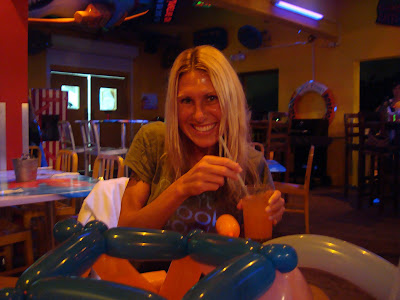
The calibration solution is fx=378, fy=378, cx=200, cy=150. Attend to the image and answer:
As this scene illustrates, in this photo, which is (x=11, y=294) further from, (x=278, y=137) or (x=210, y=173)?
(x=278, y=137)

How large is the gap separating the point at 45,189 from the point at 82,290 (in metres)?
2.07

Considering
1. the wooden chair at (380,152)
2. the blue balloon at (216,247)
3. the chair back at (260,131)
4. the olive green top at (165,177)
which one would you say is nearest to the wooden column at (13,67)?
the olive green top at (165,177)

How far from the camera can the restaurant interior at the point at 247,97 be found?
348 centimetres

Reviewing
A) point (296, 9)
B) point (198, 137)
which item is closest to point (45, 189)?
point (198, 137)

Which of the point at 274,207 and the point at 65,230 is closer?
the point at 65,230

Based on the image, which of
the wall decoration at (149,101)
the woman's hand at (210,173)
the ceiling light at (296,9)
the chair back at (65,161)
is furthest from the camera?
the wall decoration at (149,101)

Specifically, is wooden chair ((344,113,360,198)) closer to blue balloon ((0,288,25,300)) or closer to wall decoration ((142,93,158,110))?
wall decoration ((142,93,158,110))

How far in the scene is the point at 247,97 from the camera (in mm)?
3717

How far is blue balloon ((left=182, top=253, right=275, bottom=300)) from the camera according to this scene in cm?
30

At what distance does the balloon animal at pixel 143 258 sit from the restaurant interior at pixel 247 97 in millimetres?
1737

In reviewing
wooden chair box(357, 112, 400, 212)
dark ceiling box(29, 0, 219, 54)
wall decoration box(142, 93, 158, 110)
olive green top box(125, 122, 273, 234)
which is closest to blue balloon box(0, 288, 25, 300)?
olive green top box(125, 122, 273, 234)

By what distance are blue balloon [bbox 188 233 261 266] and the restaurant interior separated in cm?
179

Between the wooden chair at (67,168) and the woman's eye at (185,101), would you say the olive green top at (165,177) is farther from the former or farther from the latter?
the wooden chair at (67,168)

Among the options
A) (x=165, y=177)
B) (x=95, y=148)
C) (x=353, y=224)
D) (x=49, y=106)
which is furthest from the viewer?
(x=49, y=106)
